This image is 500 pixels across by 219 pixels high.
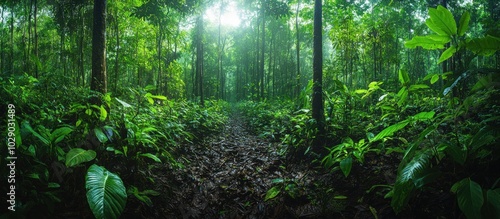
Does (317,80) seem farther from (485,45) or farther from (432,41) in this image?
(485,45)

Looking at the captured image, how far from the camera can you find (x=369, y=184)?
3020mm

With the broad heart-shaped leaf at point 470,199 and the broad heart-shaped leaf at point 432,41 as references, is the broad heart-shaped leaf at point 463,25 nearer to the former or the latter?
the broad heart-shaped leaf at point 432,41

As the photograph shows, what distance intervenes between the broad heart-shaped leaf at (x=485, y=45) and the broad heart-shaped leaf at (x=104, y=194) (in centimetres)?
353

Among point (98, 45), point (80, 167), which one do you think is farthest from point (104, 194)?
point (98, 45)

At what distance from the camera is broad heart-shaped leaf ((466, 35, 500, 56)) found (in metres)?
2.14

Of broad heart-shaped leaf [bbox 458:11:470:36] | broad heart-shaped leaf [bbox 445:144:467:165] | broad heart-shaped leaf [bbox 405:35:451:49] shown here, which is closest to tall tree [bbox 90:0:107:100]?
broad heart-shaped leaf [bbox 405:35:451:49]

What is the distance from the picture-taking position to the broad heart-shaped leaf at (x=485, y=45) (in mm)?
2137

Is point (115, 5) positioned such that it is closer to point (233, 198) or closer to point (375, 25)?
point (233, 198)

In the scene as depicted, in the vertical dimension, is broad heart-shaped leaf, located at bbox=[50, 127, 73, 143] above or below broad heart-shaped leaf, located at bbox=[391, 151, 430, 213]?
above

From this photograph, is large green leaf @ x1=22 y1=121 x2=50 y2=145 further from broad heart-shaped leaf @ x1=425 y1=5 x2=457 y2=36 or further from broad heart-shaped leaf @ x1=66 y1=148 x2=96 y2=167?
broad heart-shaped leaf @ x1=425 y1=5 x2=457 y2=36

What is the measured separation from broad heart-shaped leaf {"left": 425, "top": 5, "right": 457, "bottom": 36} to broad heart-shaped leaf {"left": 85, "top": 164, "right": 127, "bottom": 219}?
339 cm

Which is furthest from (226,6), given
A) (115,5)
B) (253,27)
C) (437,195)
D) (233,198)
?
(437,195)

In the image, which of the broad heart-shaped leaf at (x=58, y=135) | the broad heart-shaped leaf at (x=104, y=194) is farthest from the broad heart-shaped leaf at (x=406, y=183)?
the broad heart-shaped leaf at (x=58, y=135)

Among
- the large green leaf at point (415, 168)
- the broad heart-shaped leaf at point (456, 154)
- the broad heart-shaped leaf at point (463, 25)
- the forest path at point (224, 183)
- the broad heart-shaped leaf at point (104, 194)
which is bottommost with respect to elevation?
the forest path at point (224, 183)
